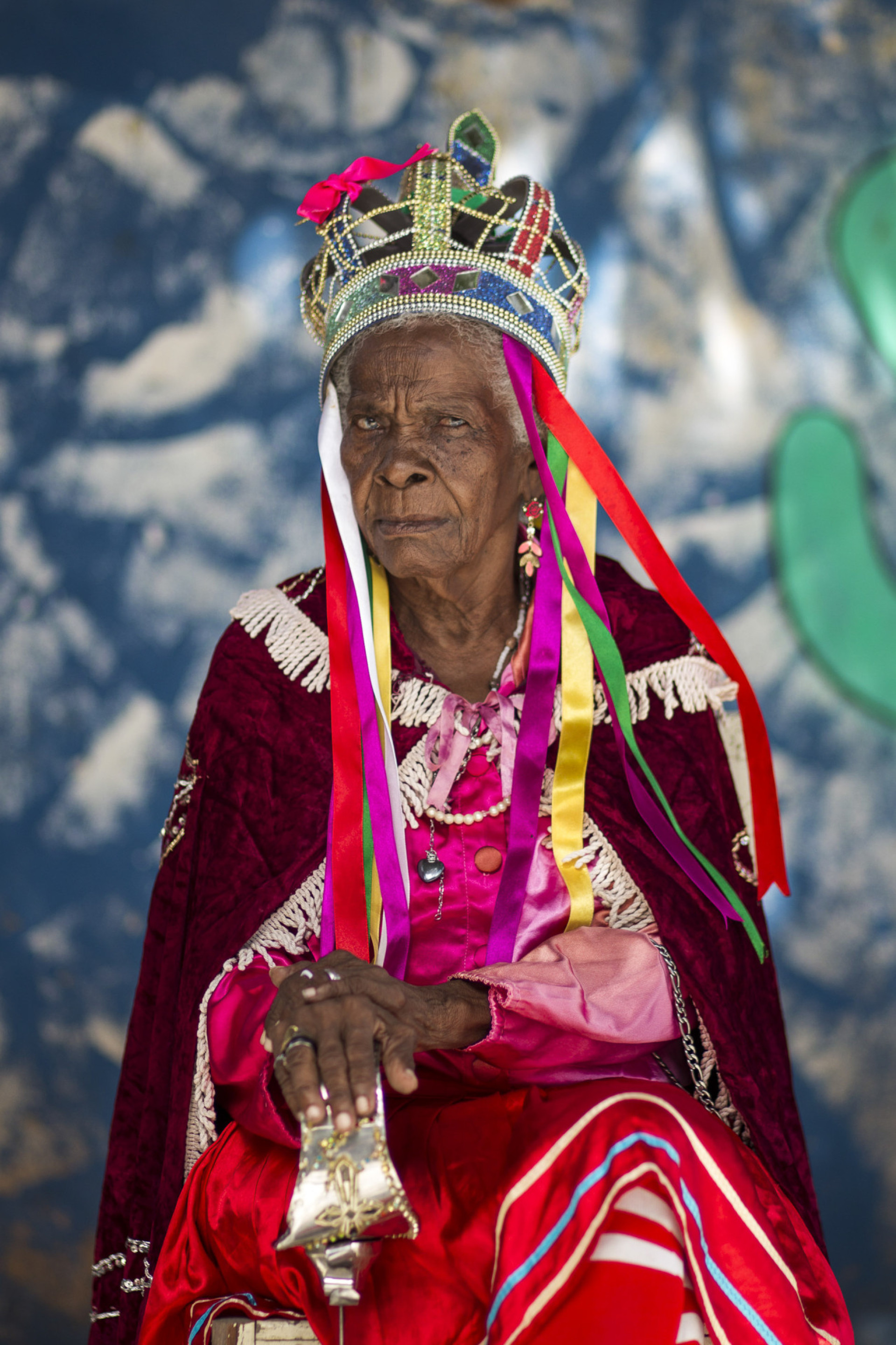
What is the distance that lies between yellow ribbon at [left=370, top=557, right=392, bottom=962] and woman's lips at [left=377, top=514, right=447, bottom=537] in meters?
0.15

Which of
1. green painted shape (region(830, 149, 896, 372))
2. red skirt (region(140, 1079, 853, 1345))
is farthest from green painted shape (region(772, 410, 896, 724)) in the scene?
red skirt (region(140, 1079, 853, 1345))

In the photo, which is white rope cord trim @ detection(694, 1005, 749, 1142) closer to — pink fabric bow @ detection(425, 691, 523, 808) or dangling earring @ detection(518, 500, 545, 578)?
pink fabric bow @ detection(425, 691, 523, 808)

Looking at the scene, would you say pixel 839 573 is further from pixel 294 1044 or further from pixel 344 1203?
pixel 344 1203

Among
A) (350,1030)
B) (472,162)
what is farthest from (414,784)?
(472,162)

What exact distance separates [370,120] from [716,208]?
38.6 inches

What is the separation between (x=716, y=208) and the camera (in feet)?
12.1

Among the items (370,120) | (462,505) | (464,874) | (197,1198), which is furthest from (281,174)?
(197,1198)

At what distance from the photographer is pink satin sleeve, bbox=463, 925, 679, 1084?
5.86ft

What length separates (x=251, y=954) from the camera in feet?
6.63

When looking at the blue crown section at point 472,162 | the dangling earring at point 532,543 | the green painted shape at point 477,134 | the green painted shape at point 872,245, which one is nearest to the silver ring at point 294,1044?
the dangling earring at point 532,543

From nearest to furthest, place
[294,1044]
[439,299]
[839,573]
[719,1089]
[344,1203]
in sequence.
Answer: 1. [344,1203]
2. [294,1044]
3. [719,1089]
4. [439,299]
5. [839,573]

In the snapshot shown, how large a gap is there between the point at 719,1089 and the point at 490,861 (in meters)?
0.49

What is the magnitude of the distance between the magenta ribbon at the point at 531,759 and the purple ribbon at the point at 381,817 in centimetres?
14

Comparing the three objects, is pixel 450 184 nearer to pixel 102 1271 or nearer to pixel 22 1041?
pixel 102 1271
